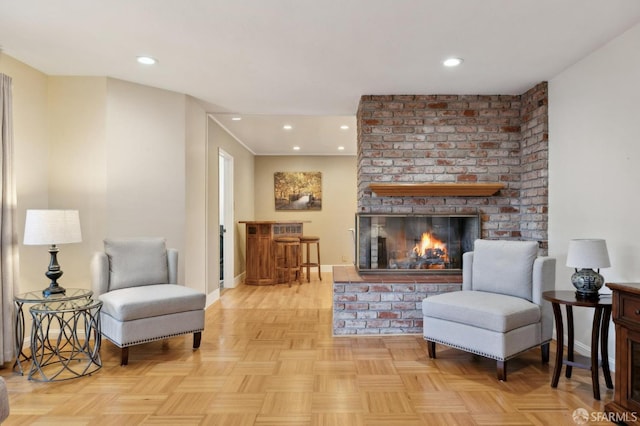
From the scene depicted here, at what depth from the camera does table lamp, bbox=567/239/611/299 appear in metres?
2.39

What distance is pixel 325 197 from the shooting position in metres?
7.50

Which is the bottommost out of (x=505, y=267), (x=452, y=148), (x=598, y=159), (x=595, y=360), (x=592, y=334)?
(x=595, y=360)

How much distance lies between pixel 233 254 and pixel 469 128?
3874 millimetres

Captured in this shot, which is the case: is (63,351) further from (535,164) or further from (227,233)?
(535,164)

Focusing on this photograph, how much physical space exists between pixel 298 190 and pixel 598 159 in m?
5.24

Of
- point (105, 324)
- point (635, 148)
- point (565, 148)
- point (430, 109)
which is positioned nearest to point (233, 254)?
point (105, 324)

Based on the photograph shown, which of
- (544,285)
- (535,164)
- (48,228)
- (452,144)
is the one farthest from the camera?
(452,144)

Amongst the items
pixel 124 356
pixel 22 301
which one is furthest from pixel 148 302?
pixel 22 301

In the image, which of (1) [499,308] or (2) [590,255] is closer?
(2) [590,255]

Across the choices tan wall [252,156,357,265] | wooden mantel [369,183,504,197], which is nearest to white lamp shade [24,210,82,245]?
wooden mantel [369,183,504,197]

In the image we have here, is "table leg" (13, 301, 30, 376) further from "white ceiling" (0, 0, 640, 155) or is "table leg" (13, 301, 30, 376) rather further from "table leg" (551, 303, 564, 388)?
"table leg" (551, 303, 564, 388)

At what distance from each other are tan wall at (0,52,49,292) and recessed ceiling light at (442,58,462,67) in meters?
3.37

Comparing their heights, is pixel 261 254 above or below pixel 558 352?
above

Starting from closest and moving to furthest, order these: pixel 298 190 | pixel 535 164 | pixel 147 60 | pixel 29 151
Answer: pixel 147 60 < pixel 29 151 < pixel 535 164 < pixel 298 190
